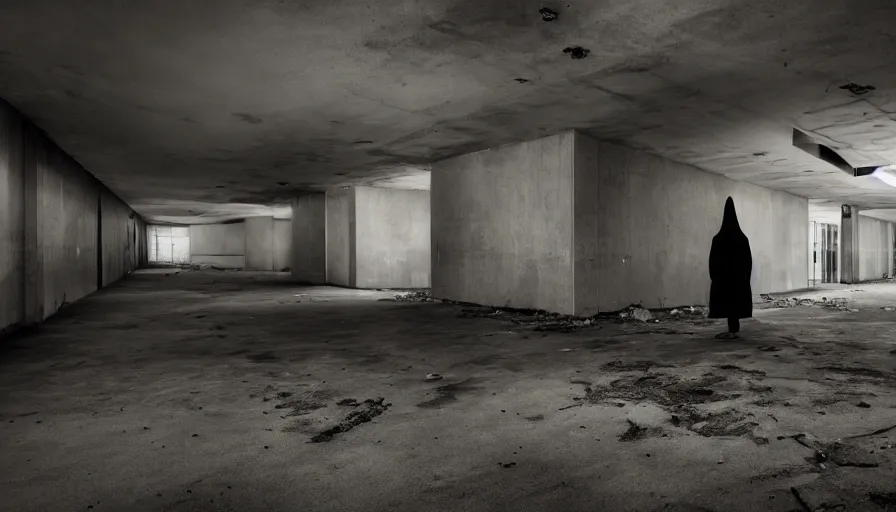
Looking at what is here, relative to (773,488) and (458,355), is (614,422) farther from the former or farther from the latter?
(458,355)

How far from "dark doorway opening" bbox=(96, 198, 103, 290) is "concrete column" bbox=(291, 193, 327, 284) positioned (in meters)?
5.48

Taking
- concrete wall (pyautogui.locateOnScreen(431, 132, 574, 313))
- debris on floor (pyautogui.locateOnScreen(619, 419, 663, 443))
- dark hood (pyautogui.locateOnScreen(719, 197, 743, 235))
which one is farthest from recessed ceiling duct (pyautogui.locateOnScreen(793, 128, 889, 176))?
debris on floor (pyautogui.locateOnScreen(619, 419, 663, 443))

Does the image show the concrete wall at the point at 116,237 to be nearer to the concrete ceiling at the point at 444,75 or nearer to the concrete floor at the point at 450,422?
the concrete ceiling at the point at 444,75

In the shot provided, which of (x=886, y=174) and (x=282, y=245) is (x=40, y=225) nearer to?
(x=886, y=174)

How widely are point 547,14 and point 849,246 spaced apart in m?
19.6

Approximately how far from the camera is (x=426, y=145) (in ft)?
28.7

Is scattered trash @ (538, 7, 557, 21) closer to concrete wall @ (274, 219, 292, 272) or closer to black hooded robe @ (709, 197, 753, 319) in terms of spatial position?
black hooded robe @ (709, 197, 753, 319)

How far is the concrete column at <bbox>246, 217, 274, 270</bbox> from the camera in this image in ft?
82.0

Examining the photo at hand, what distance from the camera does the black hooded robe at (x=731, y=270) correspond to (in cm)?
611

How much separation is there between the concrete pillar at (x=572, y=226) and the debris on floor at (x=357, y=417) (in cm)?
494

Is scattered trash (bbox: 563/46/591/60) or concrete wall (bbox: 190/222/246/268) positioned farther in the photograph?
concrete wall (bbox: 190/222/246/268)

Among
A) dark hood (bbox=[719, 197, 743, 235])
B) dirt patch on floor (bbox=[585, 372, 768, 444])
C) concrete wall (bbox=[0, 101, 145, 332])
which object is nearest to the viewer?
dirt patch on floor (bbox=[585, 372, 768, 444])

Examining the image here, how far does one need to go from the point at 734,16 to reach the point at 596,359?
311 centimetres

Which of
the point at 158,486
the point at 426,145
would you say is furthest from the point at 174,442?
the point at 426,145
